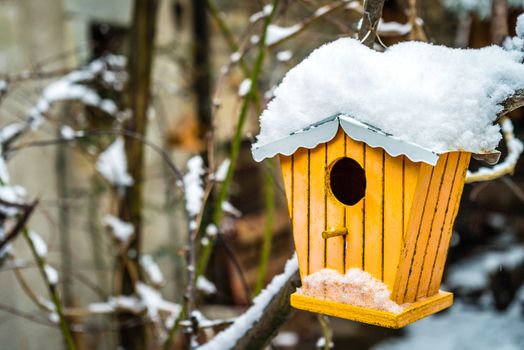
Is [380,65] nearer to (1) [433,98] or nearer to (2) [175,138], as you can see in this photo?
(1) [433,98]

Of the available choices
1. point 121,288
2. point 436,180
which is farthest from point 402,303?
point 121,288

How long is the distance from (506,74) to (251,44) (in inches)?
59.8

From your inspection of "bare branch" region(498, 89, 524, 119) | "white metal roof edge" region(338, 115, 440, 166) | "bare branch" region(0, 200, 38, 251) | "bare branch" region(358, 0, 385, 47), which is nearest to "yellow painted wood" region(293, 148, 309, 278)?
"white metal roof edge" region(338, 115, 440, 166)

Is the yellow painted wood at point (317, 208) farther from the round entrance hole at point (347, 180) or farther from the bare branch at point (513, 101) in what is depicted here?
the bare branch at point (513, 101)

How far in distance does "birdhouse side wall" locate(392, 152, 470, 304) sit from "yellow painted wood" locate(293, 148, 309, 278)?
292mm

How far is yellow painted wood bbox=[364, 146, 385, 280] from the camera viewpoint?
1695 millimetres

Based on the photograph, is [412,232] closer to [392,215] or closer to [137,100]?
[392,215]

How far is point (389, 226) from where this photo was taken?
1.71 m

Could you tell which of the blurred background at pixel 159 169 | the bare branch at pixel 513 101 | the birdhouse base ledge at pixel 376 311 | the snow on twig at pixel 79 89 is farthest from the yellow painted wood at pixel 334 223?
the snow on twig at pixel 79 89

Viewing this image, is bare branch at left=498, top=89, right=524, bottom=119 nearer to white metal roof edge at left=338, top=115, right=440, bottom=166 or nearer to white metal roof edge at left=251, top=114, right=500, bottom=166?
white metal roof edge at left=251, top=114, right=500, bottom=166

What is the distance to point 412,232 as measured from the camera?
172 cm

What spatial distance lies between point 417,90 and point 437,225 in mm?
508

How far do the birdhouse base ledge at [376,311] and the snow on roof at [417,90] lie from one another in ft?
1.42

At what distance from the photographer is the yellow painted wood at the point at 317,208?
70.7 inches
